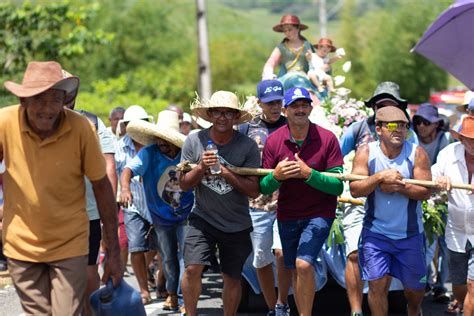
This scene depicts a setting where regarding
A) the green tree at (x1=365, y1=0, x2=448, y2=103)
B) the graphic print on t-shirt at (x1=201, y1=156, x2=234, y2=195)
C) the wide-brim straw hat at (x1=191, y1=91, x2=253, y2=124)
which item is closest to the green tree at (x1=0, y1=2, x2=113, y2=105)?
the wide-brim straw hat at (x1=191, y1=91, x2=253, y2=124)

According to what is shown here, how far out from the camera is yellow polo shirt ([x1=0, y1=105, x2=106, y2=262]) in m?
6.22

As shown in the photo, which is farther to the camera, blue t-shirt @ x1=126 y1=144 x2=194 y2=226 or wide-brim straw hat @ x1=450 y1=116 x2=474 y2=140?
blue t-shirt @ x1=126 y1=144 x2=194 y2=226

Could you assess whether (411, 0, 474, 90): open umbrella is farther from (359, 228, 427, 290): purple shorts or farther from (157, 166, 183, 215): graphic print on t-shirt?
(157, 166, 183, 215): graphic print on t-shirt

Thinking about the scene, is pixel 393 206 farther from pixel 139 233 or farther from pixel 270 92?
pixel 139 233

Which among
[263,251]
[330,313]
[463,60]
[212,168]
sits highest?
[463,60]

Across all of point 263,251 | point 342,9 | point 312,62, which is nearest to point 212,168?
point 263,251

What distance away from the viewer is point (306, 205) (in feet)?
27.7

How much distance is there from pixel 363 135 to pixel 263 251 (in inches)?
55.0

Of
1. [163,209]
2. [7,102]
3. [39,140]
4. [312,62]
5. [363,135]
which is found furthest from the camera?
[7,102]

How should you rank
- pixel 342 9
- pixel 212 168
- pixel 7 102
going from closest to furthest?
pixel 212 168 → pixel 7 102 → pixel 342 9

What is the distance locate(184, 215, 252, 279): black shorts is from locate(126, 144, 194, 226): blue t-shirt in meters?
1.57

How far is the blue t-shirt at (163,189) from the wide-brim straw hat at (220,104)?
55.0 inches

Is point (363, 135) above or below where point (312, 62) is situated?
below

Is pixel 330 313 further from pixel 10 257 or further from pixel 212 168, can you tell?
pixel 10 257
